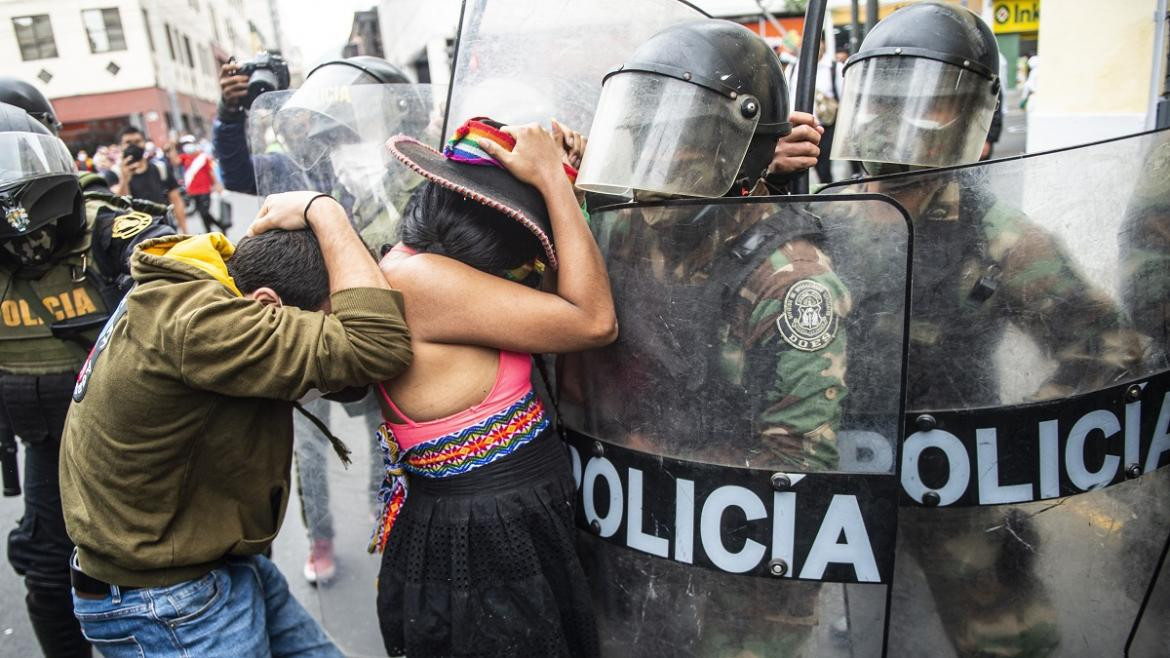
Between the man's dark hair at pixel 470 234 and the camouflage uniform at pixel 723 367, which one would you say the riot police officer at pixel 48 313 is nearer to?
the man's dark hair at pixel 470 234

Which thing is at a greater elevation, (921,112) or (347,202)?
(921,112)

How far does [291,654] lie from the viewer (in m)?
2.14

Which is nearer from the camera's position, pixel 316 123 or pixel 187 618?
pixel 187 618

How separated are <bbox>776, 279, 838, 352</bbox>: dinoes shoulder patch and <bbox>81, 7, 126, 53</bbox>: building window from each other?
3834 centimetres

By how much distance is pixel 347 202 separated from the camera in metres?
2.71

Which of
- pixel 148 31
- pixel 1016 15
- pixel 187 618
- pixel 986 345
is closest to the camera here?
pixel 986 345

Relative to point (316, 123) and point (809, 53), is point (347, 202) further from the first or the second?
point (809, 53)

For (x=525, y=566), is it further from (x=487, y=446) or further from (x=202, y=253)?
(x=202, y=253)

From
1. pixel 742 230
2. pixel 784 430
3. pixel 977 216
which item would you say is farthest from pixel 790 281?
pixel 977 216

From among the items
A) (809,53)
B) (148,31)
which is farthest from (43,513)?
(148,31)

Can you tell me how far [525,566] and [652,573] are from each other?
0.26 m

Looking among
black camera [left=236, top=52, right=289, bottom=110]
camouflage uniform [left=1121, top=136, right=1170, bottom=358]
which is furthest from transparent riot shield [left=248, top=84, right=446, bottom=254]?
camouflage uniform [left=1121, top=136, right=1170, bottom=358]

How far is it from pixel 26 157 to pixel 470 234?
1.69 m

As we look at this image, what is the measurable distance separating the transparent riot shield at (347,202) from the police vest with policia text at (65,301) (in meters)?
0.51
